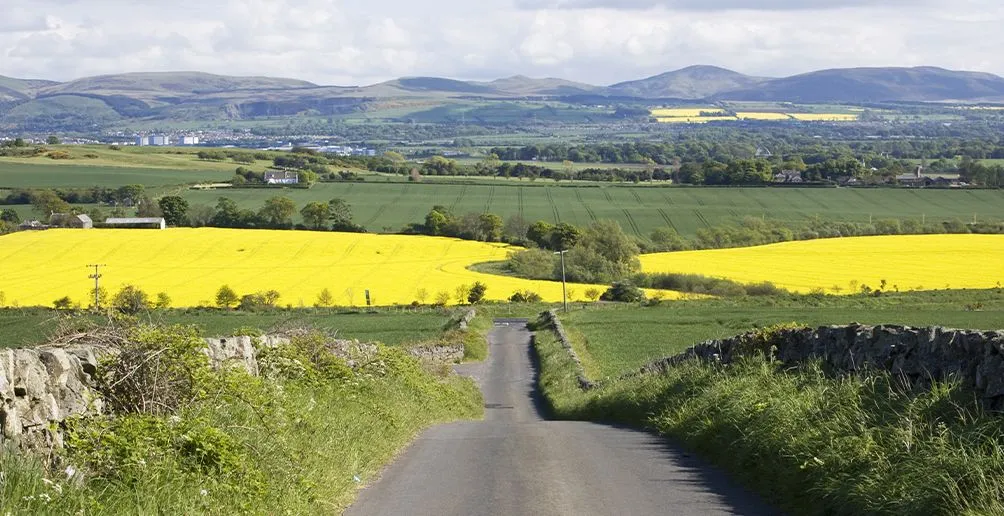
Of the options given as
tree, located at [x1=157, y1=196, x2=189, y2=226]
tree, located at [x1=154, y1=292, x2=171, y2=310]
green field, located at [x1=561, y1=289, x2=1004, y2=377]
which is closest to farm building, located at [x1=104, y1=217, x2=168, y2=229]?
tree, located at [x1=157, y1=196, x2=189, y2=226]

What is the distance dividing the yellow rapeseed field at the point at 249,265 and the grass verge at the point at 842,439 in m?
56.7

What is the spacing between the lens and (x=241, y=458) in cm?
1020

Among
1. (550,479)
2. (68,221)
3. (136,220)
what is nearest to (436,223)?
(136,220)

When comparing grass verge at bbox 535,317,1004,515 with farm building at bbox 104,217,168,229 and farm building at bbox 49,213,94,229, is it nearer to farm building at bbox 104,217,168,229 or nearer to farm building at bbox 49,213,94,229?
farm building at bbox 104,217,168,229

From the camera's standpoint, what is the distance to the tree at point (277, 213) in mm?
112312

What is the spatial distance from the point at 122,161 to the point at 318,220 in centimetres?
7237

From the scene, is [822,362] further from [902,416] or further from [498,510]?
[498,510]

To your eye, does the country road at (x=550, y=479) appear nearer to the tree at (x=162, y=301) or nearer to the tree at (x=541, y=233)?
the tree at (x=162, y=301)

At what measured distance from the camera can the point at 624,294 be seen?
2928 inches

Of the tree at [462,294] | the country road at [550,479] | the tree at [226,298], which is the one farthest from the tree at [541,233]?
the country road at [550,479]

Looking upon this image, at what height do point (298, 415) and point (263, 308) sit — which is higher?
point (298, 415)

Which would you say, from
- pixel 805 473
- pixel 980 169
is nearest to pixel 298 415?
pixel 805 473

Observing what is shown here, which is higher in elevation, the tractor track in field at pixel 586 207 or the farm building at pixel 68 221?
the farm building at pixel 68 221

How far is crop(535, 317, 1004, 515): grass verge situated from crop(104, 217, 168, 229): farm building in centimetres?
9800
